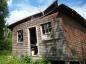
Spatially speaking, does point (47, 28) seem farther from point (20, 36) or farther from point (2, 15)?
point (2, 15)

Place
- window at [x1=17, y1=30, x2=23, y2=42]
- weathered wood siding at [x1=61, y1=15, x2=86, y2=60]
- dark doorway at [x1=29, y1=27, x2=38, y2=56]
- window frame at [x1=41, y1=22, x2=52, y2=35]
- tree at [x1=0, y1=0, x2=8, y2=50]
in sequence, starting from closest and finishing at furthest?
1. weathered wood siding at [x1=61, y1=15, x2=86, y2=60]
2. window frame at [x1=41, y1=22, x2=52, y2=35]
3. dark doorway at [x1=29, y1=27, x2=38, y2=56]
4. window at [x1=17, y1=30, x2=23, y2=42]
5. tree at [x1=0, y1=0, x2=8, y2=50]

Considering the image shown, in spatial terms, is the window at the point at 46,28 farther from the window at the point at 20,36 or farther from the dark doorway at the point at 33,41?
the window at the point at 20,36

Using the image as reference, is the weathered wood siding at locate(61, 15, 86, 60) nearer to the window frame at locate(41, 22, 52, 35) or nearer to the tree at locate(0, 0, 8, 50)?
the window frame at locate(41, 22, 52, 35)

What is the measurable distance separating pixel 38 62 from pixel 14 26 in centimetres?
723

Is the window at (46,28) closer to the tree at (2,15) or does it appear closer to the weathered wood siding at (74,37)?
the weathered wood siding at (74,37)

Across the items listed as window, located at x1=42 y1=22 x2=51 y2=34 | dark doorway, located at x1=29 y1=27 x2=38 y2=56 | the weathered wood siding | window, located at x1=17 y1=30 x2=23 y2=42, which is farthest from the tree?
the weathered wood siding

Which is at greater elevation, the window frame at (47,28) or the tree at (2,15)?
the tree at (2,15)

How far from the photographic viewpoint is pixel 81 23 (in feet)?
61.0

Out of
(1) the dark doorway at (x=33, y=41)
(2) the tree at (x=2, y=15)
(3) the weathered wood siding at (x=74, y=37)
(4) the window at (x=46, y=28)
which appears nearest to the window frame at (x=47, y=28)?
(4) the window at (x=46, y=28)

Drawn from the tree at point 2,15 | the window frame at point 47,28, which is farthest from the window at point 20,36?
the tree at point 2,15

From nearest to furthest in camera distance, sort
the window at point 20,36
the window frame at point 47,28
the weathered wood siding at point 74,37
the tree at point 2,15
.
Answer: the weathered wood siding at point 74,37 < the window frame at point 47,28 < the window at point 20,36 < the tree at point 2,15

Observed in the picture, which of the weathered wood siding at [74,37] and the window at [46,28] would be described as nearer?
the weathered wood siding at [74,37]

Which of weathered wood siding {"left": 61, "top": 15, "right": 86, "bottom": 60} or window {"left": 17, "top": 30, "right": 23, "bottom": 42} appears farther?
window {"left": 17, "top": 30, "right": 23, "bottom": 42}

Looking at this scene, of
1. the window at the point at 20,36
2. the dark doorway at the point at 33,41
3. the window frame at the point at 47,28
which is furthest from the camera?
the window at the point at 20,36
